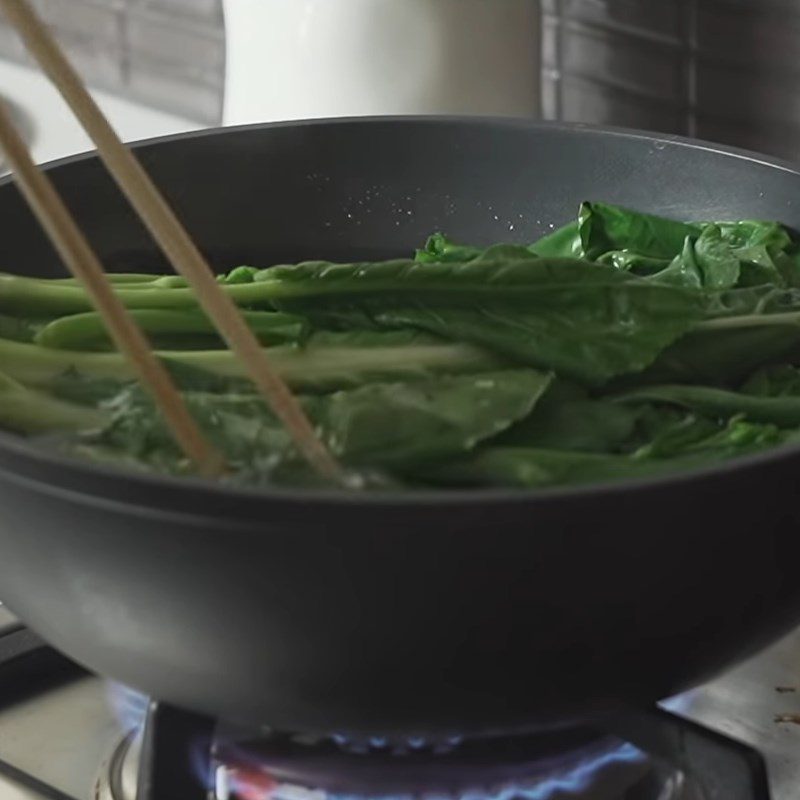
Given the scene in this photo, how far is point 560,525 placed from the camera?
459 millimetres

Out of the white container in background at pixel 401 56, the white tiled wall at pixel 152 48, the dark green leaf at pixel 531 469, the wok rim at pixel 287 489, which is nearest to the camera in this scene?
the wok rim at pixel 287 489

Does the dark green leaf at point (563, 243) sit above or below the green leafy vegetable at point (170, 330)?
above

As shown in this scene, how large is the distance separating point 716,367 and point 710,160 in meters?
0.18

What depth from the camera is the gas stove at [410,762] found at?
1.98 feet

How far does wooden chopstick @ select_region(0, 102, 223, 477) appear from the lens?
469mm

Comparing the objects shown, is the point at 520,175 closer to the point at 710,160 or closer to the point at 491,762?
the point at 710,160

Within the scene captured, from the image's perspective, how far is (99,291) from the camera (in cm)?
49

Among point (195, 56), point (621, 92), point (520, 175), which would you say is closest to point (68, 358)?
point (520, 175)

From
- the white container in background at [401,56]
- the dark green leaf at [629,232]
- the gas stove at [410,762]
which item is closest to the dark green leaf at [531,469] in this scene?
the gas stove at [410,762]

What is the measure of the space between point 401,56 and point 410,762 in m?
0.46

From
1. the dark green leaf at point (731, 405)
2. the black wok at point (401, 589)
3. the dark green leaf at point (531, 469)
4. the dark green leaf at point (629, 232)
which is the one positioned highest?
the dark green leaf at point (629, 232)

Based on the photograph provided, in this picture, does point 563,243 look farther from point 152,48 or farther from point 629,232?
point 152,48

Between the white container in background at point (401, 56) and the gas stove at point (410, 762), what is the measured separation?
411mm

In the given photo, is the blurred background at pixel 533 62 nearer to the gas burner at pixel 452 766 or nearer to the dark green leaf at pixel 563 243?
the dark green leaf at pixel 563 243
